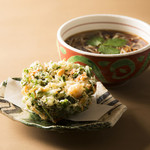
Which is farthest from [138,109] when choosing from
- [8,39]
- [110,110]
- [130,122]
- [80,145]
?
[8,39]

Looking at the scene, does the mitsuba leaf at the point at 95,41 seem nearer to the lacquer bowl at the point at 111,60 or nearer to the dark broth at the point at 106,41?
the dark broth at the point at 106,41

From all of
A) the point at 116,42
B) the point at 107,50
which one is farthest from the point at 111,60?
the point at 116,42

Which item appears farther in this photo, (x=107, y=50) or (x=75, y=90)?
(x=107, y=50)

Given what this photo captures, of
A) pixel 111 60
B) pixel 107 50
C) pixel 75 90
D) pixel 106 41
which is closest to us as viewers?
pixel 75 90

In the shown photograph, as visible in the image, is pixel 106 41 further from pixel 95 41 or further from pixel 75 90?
pixel 75 90

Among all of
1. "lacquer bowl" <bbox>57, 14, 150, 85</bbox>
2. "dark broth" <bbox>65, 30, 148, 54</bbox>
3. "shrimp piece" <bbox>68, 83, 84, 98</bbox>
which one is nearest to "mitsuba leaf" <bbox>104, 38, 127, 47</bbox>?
"dark broth" <bbox>65, 30, 148, 54</bbox>

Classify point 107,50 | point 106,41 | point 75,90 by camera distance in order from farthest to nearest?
point 106,41 → point 107,50 → point 75,90

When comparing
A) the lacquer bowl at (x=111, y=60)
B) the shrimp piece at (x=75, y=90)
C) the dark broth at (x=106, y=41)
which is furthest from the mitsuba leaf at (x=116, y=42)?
the shrimp piece at (x=75, y=90)
